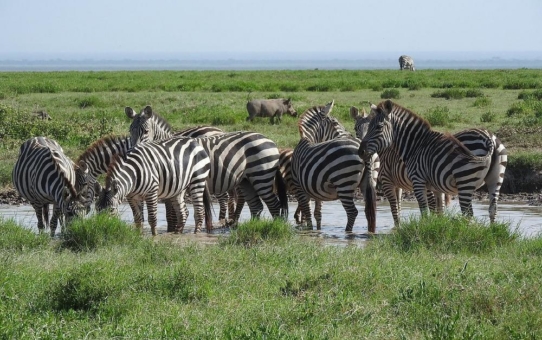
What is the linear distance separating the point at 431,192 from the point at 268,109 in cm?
1152

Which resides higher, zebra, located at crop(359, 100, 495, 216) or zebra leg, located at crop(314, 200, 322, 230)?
zebra, located at crop(359, 100, 495, 216)

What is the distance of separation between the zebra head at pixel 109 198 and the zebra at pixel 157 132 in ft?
5.54

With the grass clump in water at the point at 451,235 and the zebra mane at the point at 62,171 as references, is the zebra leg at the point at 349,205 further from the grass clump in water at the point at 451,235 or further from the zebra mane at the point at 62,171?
the zebra mane at the point at 62,171

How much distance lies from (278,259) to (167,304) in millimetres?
1738

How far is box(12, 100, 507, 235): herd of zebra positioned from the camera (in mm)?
9859

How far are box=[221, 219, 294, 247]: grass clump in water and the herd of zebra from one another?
1376 mm

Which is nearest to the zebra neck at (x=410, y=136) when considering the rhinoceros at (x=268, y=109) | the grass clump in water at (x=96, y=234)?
the grass clump in water at (x=96, y=234)

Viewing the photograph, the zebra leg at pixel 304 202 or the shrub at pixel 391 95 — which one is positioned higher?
the zebra leg at pixel 304 202

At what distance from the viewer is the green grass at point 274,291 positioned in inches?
223

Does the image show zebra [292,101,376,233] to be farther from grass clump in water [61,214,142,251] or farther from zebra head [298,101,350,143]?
grass clump in water [61,214,142,251]

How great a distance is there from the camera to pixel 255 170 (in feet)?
36.4

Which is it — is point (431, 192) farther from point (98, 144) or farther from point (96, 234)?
point (96, 234)

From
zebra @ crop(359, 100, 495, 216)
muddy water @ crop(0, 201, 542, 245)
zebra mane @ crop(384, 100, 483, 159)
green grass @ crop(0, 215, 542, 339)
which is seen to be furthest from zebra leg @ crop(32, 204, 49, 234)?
zebra mane @ crop(384, 100, 483, 159)

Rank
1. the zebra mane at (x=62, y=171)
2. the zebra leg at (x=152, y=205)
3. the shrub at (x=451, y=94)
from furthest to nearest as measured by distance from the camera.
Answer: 1. the shrub at (x=451, y=94)
2. the zebra leg at (x=152, y=205)
3. the zebra mane at (x=62, y=171)
